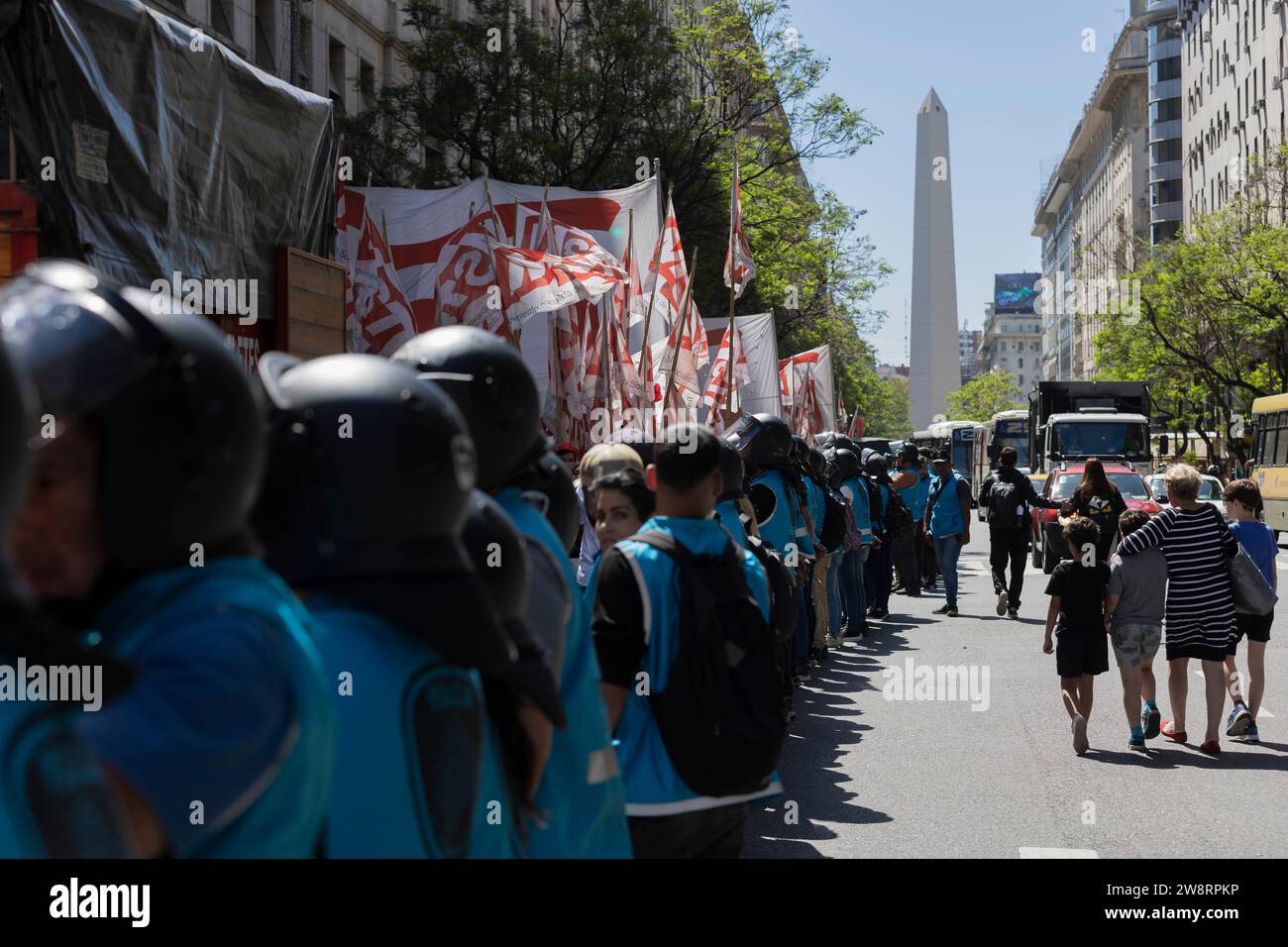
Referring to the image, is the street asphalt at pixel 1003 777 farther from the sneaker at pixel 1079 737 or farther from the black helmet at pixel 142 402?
the black helmet at pixel 142 402

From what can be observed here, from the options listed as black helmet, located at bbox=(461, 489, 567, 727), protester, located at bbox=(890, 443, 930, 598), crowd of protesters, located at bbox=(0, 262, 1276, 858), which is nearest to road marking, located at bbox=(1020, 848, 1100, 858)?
crowd of protesters, located at bbox=(0, 262, 1276, 858)

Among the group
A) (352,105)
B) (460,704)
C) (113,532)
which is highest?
(352,105)

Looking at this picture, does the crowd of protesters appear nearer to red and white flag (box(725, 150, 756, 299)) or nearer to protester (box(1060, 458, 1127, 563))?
protester (box(1060, 458, 1127, 563))

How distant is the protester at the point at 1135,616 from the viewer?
949cm

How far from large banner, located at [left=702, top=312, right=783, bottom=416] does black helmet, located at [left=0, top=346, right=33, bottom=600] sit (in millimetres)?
24349

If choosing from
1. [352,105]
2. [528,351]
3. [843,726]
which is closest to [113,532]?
[843,726]

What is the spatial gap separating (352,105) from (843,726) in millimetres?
20256

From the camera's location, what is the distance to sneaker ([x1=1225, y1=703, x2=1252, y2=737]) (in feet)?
31.9

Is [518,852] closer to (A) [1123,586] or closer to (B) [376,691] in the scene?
(B) [376,691]

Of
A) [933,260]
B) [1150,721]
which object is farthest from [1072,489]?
[933,260]

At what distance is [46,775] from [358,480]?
1.92 ft

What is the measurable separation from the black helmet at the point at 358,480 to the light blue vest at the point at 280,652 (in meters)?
0.24

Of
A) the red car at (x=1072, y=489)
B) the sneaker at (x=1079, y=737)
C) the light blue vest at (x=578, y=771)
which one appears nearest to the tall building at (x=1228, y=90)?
the red car at (x=1072, y=489)

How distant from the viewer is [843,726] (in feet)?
35.3
